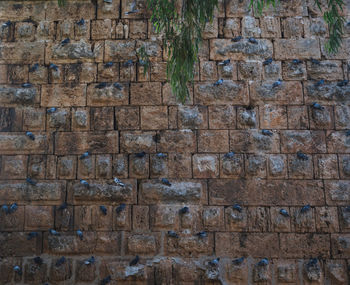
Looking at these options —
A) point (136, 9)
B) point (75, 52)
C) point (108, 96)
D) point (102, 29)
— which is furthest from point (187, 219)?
point (136, 9)

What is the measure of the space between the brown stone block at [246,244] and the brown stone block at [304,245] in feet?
0.31

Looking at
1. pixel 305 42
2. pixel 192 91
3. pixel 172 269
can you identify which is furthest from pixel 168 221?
pixel 305 42

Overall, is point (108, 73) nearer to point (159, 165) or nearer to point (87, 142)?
point (87, 142)

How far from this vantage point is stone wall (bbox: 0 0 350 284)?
14.5ft

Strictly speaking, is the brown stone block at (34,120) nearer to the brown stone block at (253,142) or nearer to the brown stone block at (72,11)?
the brown stone block at (72,11)

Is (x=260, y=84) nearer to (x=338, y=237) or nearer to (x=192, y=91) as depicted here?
(x=192, y=91)

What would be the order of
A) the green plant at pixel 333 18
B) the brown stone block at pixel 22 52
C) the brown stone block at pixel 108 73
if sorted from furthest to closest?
the brown stone block at pixel 22 52, the brown stone block at pixel 108 73, the green plant at pixel 333 18

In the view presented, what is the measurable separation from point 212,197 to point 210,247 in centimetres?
53

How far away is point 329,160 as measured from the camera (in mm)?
4672

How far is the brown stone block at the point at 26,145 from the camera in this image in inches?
188

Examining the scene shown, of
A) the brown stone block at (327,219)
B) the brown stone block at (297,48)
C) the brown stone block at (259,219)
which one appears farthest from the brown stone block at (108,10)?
the brown stone block at (327,219)

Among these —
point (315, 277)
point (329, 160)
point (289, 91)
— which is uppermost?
point (289, 91)

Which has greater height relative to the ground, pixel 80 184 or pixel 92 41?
pixel 92 41

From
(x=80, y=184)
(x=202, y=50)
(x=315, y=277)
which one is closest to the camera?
(x=315, y=277)
